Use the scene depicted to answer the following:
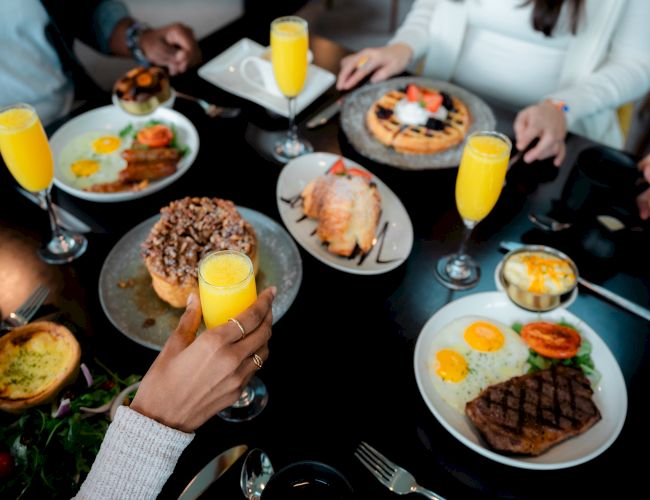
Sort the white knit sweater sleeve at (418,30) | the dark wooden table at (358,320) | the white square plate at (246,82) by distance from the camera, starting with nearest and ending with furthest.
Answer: the dark wooden table at (358,320) → the white square plate at (246,82) → the white knit sweater sleeve at (418,30)

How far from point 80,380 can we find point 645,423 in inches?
50.2

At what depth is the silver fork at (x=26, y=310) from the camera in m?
1.27

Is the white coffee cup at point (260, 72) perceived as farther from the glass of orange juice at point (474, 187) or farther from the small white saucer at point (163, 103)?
the glass of orange juice at point (474, 187)

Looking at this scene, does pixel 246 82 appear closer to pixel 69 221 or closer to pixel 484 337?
pixel 69 221

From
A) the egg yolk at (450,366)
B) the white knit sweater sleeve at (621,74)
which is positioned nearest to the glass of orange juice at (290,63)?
the egg yolk at (450,366)

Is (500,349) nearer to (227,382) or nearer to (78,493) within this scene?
(227,382)

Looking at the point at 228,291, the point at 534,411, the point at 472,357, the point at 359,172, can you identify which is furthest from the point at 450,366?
the point at 359,172

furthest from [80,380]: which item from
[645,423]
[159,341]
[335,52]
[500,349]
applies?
[335,52]

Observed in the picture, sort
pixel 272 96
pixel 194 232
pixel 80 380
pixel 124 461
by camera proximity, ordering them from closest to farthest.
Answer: pixel 124 461 < pixel 80 380 < pixel 194 232 < pixel 272 96

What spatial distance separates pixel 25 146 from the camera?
4.34ft

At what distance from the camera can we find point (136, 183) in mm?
1668

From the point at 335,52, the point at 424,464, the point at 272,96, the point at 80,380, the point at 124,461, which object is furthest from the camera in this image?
the point at 335,52

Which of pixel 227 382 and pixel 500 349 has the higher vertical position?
pixel 227 382

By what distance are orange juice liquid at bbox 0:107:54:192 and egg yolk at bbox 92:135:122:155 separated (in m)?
0.39
